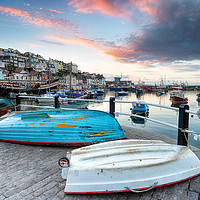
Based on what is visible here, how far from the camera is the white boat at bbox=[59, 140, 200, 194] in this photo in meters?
2.02

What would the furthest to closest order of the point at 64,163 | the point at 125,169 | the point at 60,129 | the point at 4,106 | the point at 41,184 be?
the point at 4,106, the point at 60,129, the point at 41,184, the point at 64,163, the point at 125,169

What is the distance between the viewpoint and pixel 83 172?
204cm

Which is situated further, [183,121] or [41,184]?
[183,121]

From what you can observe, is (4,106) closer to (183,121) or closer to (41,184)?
(41,184)

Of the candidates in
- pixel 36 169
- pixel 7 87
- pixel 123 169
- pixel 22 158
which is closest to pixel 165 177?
pixel 123 169

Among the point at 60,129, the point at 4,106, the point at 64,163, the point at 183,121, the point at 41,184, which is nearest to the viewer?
the point at 64,163

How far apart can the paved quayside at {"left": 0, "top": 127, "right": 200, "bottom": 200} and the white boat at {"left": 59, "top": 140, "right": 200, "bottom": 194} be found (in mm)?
119

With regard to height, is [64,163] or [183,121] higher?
[183,121]

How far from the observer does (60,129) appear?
383 centimetres

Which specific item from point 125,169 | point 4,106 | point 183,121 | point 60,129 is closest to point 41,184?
point 125,169

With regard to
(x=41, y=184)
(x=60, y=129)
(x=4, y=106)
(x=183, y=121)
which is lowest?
(x=41, y=184)

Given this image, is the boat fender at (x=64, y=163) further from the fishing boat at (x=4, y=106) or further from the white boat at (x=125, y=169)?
the fishing boat at (x=4, y=106)

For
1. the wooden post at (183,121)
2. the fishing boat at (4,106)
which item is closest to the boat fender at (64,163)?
the wooden post at (183,121)

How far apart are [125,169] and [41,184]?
4.58ft
